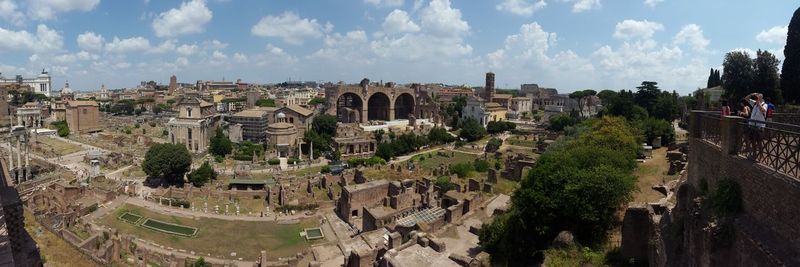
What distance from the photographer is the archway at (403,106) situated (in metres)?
88.6

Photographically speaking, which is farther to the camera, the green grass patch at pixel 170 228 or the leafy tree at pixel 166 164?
the leafy tree at pixel 166 164

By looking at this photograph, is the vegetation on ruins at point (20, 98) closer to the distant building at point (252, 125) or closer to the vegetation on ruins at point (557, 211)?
the distant building at point (252, 125)

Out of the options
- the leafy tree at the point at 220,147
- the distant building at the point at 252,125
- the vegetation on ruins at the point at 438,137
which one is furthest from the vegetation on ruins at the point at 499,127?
the leafy tree at the point at 220,147

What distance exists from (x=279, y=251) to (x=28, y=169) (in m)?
31.7

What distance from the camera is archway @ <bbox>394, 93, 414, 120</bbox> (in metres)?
88.6

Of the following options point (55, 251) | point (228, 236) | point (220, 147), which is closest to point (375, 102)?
point (220, 147)

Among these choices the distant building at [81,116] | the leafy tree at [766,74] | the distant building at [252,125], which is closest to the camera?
the leafy tree at [766,74]

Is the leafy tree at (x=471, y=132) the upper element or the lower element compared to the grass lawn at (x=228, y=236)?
upper

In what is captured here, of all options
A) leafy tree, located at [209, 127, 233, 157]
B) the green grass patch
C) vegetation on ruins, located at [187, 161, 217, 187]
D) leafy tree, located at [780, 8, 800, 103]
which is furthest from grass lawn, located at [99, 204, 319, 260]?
leafy tree, located at [780, 8, 800, 103]

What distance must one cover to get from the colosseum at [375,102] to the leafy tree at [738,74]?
175 ft

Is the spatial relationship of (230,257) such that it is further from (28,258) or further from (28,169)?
(28,169)

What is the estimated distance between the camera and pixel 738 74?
33.4 meters

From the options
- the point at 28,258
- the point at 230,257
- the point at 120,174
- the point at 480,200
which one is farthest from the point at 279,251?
the point at 120,174

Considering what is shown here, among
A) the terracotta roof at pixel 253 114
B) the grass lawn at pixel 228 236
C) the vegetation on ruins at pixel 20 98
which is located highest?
the vegetation on ruins at pixel 20 98
